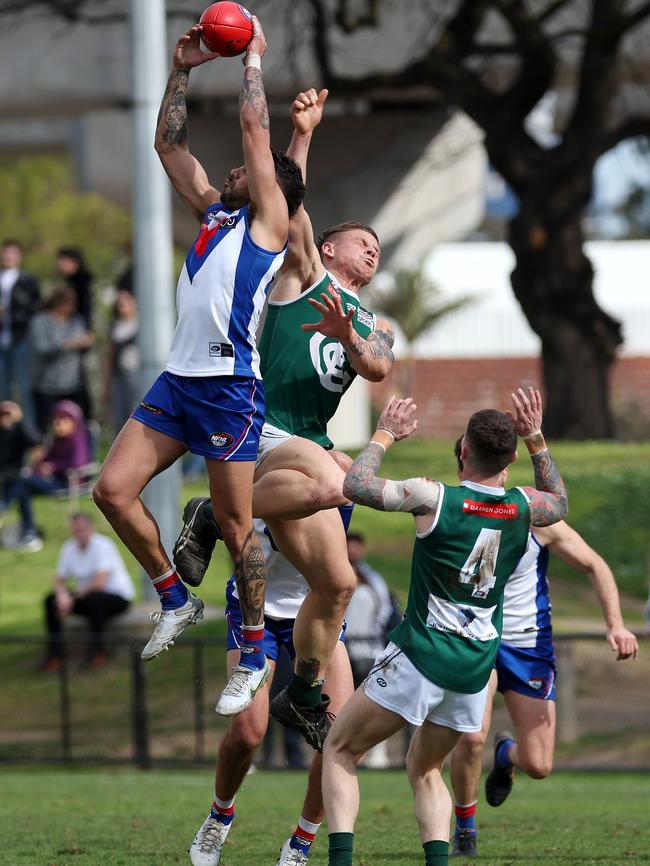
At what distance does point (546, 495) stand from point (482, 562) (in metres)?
0.46

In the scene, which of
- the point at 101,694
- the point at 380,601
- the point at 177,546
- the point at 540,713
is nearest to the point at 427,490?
the point at 177,546

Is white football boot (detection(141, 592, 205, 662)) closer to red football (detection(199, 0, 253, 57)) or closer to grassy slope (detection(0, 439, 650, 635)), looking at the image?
red football (detection(199, 0, 253, 57))

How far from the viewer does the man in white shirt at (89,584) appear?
636 inches

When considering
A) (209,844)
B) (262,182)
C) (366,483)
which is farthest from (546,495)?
(209,844)

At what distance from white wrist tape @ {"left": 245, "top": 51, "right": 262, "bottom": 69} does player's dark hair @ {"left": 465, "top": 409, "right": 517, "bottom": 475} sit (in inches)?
77.8

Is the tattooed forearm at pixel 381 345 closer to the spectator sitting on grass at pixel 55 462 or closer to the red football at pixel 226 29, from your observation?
the red football at pixel 226 29

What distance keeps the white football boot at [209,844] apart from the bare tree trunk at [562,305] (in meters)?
17.2

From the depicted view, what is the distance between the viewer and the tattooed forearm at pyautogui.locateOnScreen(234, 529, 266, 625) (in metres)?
7.16

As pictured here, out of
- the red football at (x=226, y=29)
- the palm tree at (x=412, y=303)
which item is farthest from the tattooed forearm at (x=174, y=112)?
the palm tree at (x=412, y=303)

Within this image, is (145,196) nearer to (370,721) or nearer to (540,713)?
(540,713)

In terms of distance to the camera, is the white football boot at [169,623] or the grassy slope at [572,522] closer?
the white football boot at [169,623]

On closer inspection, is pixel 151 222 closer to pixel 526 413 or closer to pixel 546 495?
pixel 526 413

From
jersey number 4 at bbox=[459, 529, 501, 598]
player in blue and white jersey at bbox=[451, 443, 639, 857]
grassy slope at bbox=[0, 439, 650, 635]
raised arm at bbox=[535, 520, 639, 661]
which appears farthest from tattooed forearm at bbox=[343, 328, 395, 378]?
grassy slope at bbox=[0, 439, 650, 635]

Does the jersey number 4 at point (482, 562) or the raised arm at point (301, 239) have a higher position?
the raised arm at point (301, 239)
